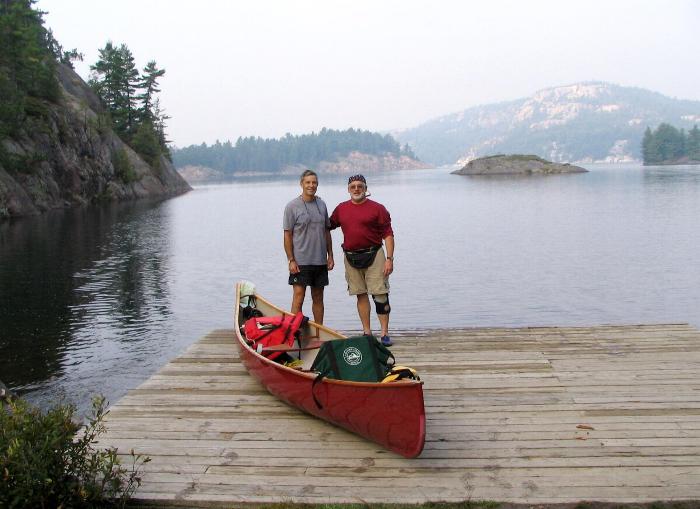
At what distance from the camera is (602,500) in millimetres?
4598

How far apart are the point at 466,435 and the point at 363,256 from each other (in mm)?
3262

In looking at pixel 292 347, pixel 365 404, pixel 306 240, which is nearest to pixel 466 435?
pixel 365 404

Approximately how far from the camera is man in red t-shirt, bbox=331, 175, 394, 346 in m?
8.31

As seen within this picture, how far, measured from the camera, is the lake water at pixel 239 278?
14.4 m

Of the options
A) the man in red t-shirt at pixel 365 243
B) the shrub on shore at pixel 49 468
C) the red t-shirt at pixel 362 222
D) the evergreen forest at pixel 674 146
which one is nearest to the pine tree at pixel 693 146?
the evergreen forest at pixel 674 146

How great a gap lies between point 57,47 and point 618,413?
308 feet

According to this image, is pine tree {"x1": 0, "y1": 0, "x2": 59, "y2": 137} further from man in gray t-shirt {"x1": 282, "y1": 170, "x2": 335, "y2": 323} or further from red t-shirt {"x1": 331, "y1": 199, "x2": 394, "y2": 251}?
red t-shirt {"x1": 331, "y1": 199, "x2": 394, "y2": 251}

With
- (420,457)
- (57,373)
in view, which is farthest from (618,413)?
(57,373)

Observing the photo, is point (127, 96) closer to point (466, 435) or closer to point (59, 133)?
point (59, 133)

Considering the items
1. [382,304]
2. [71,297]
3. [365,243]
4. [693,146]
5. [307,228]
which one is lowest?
[71,297]

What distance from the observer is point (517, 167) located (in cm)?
15525

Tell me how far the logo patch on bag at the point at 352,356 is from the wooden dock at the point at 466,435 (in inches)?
28.0

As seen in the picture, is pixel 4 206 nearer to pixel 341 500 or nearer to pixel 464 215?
pixel 464 215

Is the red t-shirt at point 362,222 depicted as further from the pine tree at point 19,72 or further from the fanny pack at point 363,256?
the pine tree at point 19,72
